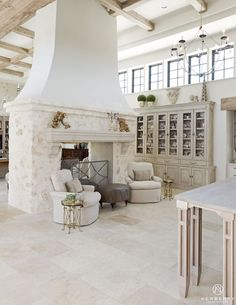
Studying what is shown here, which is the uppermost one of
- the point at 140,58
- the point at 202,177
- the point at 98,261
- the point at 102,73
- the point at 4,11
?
the point at 140,58

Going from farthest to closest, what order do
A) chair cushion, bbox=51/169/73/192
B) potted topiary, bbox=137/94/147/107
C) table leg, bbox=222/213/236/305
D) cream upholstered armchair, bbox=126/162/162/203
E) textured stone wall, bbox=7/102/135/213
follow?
potted topiary, bbox=137/94/147/107 → cream upholstered armchair, bbox=126/162/162/203 → textured stone wall, bbox=7/102/135/213 → chair cushion, bbox=51/169/73/192 → table leg, bbox=222/213/236/305

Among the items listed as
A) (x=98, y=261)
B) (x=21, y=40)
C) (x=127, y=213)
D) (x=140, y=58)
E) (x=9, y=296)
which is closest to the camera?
(x=9, y=296)

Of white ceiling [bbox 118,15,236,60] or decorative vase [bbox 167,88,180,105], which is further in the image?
decorative vase [bbox 167,88,180,105]

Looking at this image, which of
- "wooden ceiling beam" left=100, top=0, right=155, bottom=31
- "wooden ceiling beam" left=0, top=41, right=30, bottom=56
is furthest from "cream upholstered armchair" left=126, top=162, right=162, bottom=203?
"wooden ceiling beam" left=0, top=41, right=30, bottom=56

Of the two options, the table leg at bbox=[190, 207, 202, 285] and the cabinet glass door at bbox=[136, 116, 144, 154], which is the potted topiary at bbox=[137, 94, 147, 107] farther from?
the table leg at bbox=[190, 207, 202, 285]

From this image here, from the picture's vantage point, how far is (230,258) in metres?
1.94

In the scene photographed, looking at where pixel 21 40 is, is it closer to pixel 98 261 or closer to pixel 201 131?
pixel 201 131

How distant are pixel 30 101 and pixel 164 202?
3.64 m

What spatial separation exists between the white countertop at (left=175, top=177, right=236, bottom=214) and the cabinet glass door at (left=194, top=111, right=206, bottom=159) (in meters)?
4.43

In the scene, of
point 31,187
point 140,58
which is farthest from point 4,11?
point 140,58

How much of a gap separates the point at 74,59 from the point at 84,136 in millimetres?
Result: 1644

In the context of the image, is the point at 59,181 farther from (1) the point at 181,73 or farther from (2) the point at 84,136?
(1) the point at 181,73

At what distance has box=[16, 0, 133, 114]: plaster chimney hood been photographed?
500cm

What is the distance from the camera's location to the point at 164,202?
590cm
